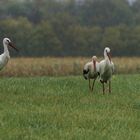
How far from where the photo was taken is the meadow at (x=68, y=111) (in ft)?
32.9

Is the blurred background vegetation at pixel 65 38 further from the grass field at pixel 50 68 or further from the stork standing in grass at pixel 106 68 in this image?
the stork standing in grass at pixel 106 68

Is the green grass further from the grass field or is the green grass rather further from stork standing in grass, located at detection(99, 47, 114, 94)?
Answer: the grass field

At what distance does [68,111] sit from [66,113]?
15.2 inches

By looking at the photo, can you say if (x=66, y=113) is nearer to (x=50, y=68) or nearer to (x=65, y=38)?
(x=50, y=68)

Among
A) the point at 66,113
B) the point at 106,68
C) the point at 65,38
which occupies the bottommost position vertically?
the point at 66,113

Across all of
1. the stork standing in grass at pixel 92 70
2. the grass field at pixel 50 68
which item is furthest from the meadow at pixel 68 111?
the grass field at pixel 50 68

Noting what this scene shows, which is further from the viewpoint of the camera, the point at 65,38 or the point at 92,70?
the point at 65,38

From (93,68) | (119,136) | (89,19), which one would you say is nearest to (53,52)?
(89,19)

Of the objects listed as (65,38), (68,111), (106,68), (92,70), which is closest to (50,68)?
(92,70)

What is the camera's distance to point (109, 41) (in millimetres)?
63656

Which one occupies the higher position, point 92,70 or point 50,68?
point 50,68

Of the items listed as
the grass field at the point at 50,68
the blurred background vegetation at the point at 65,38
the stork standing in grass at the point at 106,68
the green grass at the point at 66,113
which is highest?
the blurred background vegetation at the point at 65,38

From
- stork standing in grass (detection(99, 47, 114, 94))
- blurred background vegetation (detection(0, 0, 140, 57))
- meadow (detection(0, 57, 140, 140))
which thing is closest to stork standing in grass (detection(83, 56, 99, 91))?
meadow (detection(0, 57, 140, 140))

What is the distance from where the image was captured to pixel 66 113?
1226 cm
